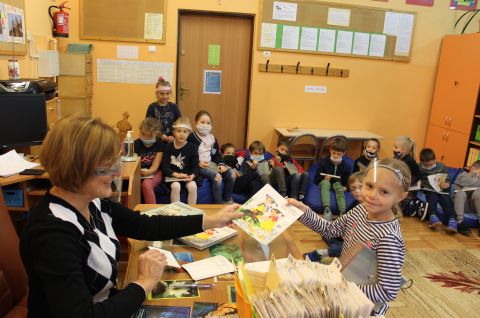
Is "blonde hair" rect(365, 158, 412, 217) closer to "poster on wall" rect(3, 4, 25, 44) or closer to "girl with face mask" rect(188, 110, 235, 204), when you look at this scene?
"girl with face mask" rect(188, 110, 235, 204)

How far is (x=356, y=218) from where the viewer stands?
5.72ft

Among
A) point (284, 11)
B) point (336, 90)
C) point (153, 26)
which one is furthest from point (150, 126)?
point (336, 90)

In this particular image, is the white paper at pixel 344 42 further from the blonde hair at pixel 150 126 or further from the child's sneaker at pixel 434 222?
the blonde hair at pixel 150 126

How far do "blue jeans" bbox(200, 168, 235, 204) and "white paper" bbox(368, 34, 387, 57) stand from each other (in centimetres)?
299

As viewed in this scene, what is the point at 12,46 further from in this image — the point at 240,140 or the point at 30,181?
the point at 240,140

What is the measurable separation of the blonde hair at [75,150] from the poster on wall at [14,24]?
2773mm

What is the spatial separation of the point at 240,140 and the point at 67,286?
490cm

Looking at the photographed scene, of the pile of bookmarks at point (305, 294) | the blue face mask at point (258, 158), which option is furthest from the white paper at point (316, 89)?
the pile of bookmarks at point (305, 294)

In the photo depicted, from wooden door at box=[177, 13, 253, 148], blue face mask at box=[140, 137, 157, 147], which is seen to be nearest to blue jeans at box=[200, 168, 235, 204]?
blue face mask at box=[140, 137, 157, 147]

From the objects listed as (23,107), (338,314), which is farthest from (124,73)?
(338,314)

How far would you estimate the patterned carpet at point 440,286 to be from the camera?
2.76m

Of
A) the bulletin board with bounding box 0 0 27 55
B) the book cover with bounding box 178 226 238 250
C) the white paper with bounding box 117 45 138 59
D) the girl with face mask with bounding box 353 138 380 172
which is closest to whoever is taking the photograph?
the book cover with bounding box 178 226 238 250

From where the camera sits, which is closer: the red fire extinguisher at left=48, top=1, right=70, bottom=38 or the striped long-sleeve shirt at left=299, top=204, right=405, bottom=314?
the striped long-sleeve shirt at left=299, top=204, right=405, bottom=314

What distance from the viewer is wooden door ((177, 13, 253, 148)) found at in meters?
5.38
